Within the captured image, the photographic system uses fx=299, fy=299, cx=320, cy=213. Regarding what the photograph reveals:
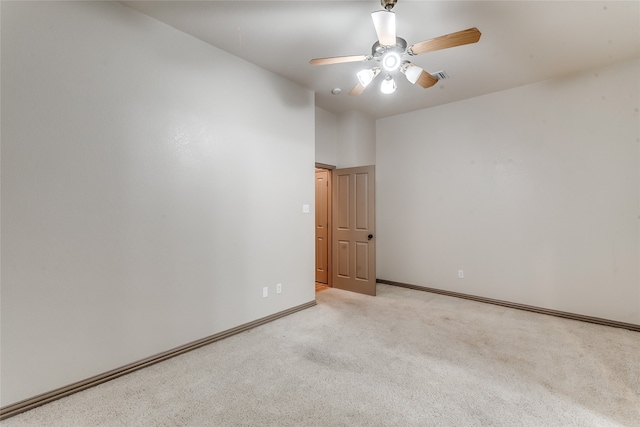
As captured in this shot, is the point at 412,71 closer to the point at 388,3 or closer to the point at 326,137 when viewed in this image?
the point at 388,3

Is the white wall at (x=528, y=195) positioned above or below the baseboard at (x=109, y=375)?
above

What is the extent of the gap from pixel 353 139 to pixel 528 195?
265 centimetres

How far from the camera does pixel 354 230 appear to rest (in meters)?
4.79

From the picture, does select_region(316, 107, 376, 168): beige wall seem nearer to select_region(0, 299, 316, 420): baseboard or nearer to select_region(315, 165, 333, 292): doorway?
select_region(315, 165, 333, 292): doorway

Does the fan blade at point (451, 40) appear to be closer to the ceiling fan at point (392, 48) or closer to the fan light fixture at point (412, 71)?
the ceiling fan at point (392, 48)

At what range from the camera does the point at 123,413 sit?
6.35 ft

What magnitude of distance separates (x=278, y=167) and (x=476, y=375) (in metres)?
2.86

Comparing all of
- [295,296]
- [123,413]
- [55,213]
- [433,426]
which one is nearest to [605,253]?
[433,426]

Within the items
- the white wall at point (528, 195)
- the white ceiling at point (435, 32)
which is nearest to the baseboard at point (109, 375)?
the white ceiling at point (435, 32)

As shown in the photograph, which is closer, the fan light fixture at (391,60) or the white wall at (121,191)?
the white wall at (121,191)

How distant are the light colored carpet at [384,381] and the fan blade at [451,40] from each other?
245 cm

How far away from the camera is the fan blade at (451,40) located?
1.92 metres

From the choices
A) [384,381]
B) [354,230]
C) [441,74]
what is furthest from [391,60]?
[354,230]

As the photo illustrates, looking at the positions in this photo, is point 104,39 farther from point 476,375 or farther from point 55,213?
point 476,375
